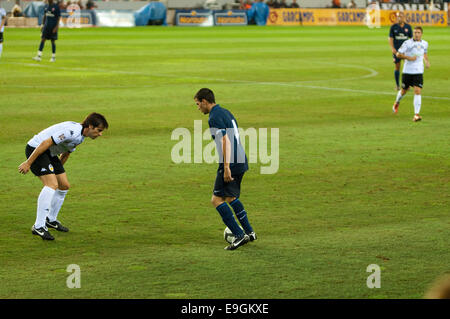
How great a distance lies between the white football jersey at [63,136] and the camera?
8.74 m

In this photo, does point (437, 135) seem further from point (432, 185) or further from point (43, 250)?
point (43, 250)

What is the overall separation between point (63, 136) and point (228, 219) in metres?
1.90

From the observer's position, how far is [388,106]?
20250 millimetres

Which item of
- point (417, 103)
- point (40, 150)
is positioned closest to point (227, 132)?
point (40, 150)

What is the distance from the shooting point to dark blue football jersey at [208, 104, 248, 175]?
8.45m

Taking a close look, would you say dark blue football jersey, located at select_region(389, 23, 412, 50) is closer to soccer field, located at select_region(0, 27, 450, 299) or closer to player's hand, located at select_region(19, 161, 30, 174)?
soccer field, located at select_region(0, 27, 450, 299)

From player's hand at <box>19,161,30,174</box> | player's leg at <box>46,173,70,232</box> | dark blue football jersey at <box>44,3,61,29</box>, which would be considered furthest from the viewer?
dark blue football jersey at <box>44,3,61,29</box>

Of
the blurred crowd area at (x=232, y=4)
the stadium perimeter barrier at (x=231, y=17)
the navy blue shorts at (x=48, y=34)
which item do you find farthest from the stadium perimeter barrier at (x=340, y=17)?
the navy blue shorts at (x=48, y=34)

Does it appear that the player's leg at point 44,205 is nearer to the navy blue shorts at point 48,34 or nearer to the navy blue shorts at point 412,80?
the navy blue shorts at point 412,80

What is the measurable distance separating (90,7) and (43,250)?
56.2 metres

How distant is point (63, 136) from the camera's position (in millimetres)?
8734

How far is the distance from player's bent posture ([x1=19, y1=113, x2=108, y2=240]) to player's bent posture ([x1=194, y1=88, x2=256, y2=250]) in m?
1.10

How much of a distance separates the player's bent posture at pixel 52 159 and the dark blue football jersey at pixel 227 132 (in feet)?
3.68

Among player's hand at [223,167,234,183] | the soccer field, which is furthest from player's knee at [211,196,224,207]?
the soccer field
